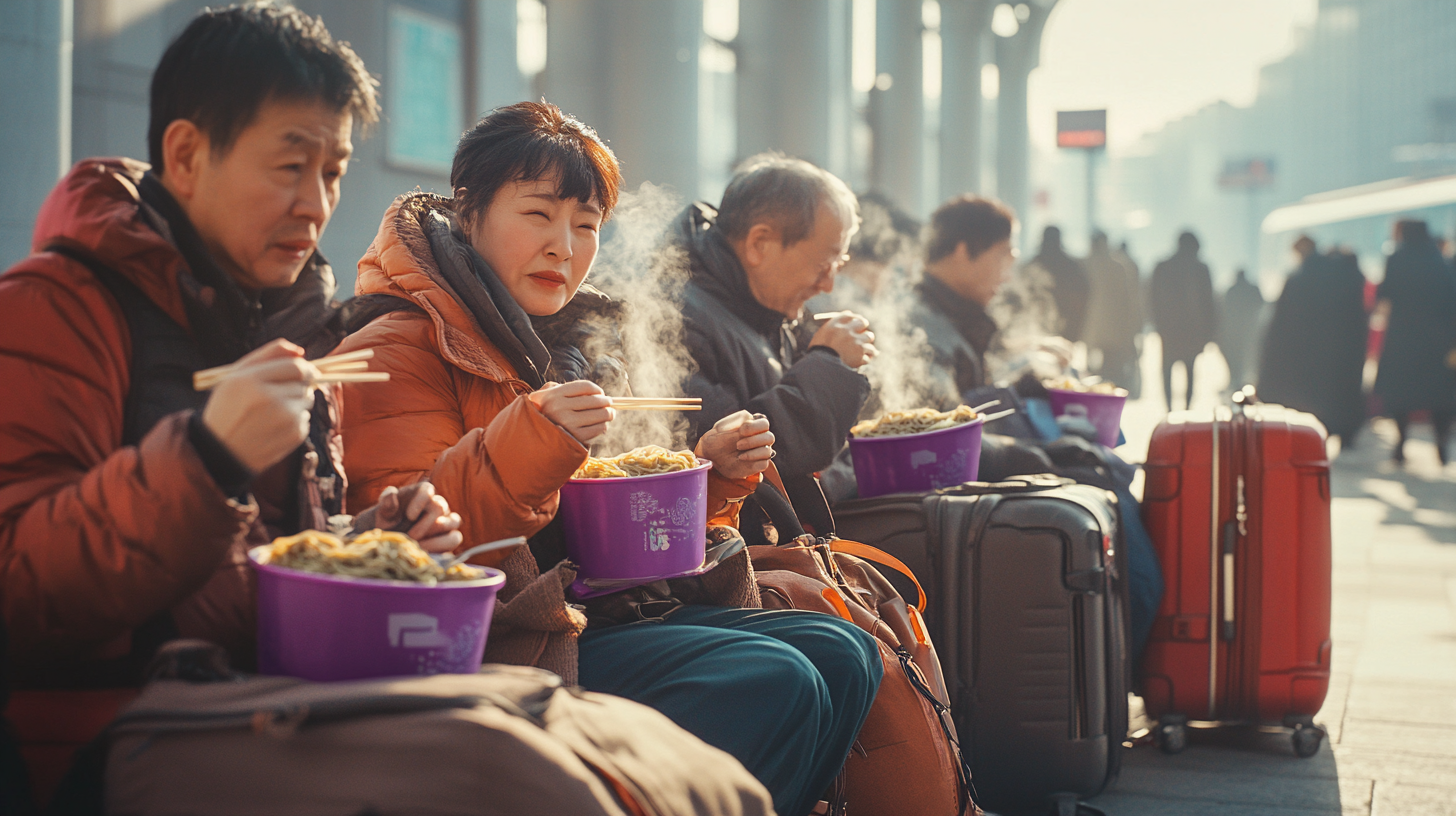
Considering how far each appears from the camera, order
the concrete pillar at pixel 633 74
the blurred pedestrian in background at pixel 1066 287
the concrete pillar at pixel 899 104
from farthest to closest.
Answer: the concrete pillar at pixel 899 104 → the blurred pedestrian in background at pixel 1066 287 → the concrete pillar at pixel 633 74

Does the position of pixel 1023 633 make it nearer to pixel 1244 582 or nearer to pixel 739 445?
pixel 1244 582

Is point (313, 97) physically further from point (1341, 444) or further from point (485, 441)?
point (1341, 444)

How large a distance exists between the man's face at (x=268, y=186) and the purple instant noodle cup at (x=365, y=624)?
17.4 inches

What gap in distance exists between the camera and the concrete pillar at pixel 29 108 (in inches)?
189

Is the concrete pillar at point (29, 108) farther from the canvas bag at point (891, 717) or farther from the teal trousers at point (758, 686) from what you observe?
the teal trousers at point (758, 686)

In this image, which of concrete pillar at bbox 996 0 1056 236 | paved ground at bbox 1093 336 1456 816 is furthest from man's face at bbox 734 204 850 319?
concrete pillar at bbox 996 0 1056 236

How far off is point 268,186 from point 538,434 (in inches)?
20.2

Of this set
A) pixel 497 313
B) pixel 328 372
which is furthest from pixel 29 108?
pixel 328 372

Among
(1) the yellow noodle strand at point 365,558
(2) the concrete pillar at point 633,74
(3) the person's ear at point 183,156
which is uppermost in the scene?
(2) the concrete pillar at point 633,74

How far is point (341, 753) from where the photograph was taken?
4.37ft

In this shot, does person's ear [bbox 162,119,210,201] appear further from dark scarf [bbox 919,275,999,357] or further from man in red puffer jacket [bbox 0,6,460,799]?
dark scarf [bbox 919,275,999,357]

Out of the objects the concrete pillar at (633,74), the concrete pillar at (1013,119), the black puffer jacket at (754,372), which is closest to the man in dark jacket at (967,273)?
the black puffer jacket at (754,372)

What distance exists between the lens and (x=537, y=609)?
6.62ft

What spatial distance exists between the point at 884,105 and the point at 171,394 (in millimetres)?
17586
